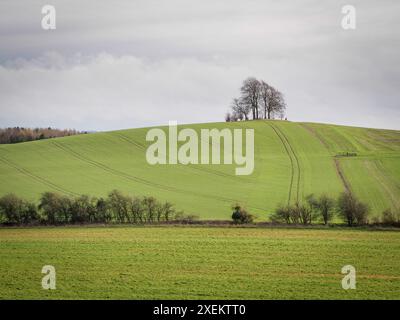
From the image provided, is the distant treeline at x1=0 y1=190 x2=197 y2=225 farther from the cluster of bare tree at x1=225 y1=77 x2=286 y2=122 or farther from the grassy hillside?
the cluster of bare tree at x1=225 y1=77 x2=286 y2=122

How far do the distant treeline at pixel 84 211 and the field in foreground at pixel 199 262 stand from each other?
10.7ft

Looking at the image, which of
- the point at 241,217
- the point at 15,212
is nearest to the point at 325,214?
the point at 241,217

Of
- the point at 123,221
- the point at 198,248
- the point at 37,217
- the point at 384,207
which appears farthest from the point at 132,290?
the point at 384,207

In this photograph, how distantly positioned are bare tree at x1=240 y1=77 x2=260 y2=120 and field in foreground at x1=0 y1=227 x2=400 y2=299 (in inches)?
1945

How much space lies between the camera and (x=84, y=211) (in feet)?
117

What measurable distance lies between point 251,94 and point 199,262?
58.8 meters

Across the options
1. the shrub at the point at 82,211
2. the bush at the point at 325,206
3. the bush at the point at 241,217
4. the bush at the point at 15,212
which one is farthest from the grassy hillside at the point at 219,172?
the shrub at the point at 82,211

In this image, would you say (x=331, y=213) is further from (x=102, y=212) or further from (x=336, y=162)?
(x=336, y=162)

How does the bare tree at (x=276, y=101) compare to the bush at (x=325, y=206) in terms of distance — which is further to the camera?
the bare tree at (x=276, y=101)

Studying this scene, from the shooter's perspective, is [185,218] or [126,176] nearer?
[185,218]

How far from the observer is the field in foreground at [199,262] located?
19078 millimetres

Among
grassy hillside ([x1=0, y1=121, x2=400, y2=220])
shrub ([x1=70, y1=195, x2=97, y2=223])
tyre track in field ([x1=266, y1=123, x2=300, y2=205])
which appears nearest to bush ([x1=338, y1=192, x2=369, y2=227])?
grassy hillside ([x1=0, y1=121, x2=400, y2=220])

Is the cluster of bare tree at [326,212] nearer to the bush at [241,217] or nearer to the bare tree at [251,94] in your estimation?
the bush at [241,217]

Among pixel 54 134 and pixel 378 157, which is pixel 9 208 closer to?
pixel 378 157
